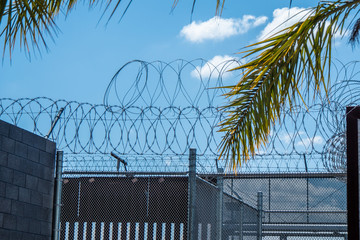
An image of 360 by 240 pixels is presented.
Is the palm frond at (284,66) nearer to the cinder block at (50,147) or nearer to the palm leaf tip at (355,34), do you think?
the cinder block at (50,147)

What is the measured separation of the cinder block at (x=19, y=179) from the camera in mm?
8961

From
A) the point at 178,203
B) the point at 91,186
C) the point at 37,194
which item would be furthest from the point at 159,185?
the point at 37,194

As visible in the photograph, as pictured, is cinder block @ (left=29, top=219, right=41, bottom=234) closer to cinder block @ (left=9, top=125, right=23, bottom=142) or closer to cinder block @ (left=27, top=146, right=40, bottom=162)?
cinder block @ (left=27, top=146, right=40, bottom=162)

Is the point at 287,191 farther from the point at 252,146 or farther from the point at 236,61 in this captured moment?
the point at 252,146

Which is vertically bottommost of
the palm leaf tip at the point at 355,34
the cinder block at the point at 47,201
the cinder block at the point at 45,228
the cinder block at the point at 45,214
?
the cinder block at the point at 45,228

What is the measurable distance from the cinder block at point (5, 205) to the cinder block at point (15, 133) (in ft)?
2.90

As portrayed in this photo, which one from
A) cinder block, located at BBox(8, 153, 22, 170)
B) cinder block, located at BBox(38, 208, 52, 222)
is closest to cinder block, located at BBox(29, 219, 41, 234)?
cinder block, located at BBox(38, 208, 52, 222)

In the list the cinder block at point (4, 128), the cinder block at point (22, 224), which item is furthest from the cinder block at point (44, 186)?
the cinder block at point (4, 128)

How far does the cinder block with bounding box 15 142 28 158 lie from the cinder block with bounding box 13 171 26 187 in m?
0.27

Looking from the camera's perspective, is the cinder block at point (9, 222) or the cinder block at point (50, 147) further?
the cinder block at point (50, 147)

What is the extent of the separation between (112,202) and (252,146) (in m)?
2.71

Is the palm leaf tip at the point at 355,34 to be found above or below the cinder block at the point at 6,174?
above

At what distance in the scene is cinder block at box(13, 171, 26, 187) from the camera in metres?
8.96

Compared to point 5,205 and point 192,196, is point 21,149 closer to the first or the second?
point 5,205
